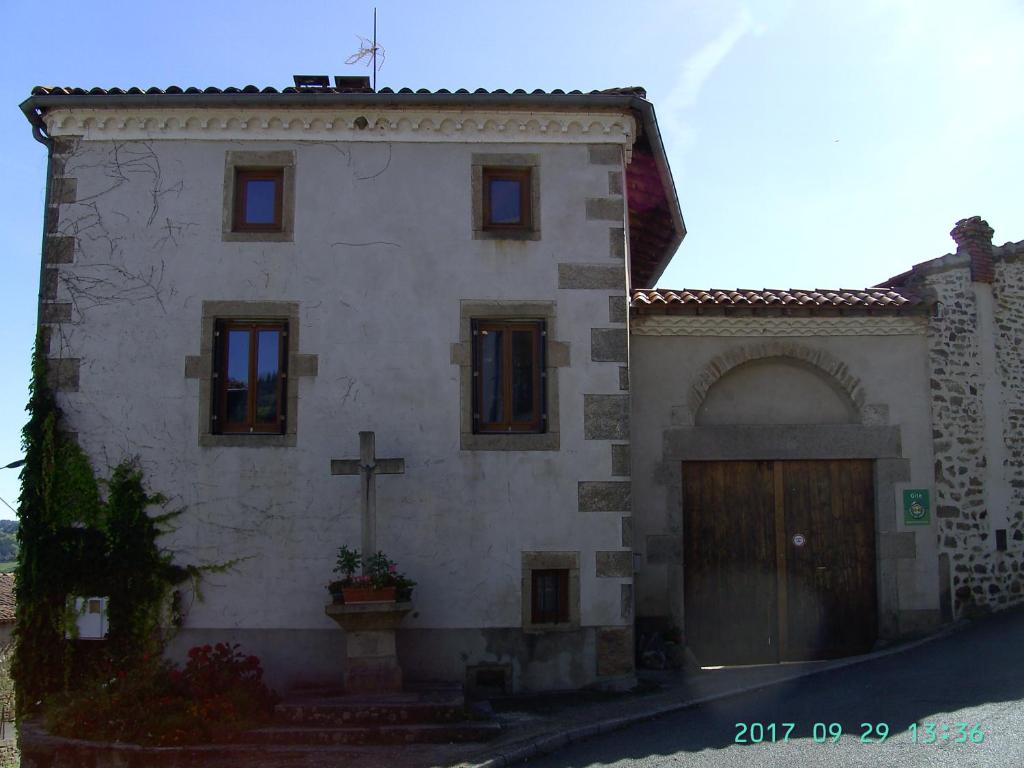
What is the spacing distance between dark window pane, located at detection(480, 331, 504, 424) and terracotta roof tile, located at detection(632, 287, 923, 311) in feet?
5.61

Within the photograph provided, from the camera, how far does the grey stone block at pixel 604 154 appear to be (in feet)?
32.0

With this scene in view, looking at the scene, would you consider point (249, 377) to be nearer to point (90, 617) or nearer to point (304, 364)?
point (304, 364)

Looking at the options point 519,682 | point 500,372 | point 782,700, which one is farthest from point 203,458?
point 782,700

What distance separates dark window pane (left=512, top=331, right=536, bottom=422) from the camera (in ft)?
31.0

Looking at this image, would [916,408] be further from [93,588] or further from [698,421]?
[93,588]

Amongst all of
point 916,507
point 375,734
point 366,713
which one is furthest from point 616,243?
point 375,734

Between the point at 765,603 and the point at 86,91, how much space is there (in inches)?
339

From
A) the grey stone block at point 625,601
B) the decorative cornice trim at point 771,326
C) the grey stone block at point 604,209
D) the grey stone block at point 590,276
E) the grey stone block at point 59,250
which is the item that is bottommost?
the grey stone block at point 625,601

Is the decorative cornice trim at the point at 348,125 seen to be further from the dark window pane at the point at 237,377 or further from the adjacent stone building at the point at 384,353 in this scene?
the dark window pane at the point at 237,377

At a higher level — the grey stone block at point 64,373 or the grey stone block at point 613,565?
the grey stone block at point 64,373

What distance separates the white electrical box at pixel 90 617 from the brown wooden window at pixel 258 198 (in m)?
3.76

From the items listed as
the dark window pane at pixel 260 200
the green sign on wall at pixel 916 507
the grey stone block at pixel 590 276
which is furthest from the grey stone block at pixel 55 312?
the green sign on wall at pixel 916 507

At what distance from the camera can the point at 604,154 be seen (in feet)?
32.0
